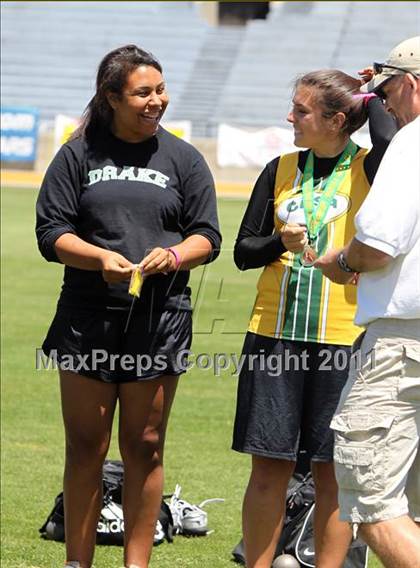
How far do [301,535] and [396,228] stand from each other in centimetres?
210

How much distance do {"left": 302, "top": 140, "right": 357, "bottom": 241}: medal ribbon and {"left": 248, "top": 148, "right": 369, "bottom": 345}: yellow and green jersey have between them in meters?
0.02

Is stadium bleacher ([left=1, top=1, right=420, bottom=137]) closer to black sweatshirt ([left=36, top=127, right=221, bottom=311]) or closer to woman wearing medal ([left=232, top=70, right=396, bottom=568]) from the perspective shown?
black sweatshirt ([left=36, top=127, right=221, bottom=311])

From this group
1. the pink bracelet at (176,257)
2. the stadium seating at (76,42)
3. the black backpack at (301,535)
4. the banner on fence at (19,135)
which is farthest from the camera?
the stadium seating at (76,42)

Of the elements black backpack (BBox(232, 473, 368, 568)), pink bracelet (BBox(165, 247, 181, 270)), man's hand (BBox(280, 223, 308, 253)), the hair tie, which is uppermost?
the hair tie

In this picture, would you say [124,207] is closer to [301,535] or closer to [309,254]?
[309,254]

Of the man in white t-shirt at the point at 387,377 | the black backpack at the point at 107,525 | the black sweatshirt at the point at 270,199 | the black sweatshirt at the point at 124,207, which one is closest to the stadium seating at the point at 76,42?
the black backpack at the point at 107,525

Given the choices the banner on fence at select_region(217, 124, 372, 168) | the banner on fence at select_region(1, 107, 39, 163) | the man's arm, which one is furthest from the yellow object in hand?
Answer: the banner on fence at select_region(1, 107, 39, 163)

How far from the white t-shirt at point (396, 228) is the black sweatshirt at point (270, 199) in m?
0.72

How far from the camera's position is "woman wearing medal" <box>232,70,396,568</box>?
4664mm

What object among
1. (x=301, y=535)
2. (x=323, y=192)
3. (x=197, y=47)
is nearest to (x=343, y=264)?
(x=323, y=192)

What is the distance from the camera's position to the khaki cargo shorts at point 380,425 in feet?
12.7

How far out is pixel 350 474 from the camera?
12.9 feet

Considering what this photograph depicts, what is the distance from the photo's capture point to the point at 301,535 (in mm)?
5387

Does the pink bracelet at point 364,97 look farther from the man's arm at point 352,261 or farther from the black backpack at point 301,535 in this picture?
the black backpack at point 301,535
